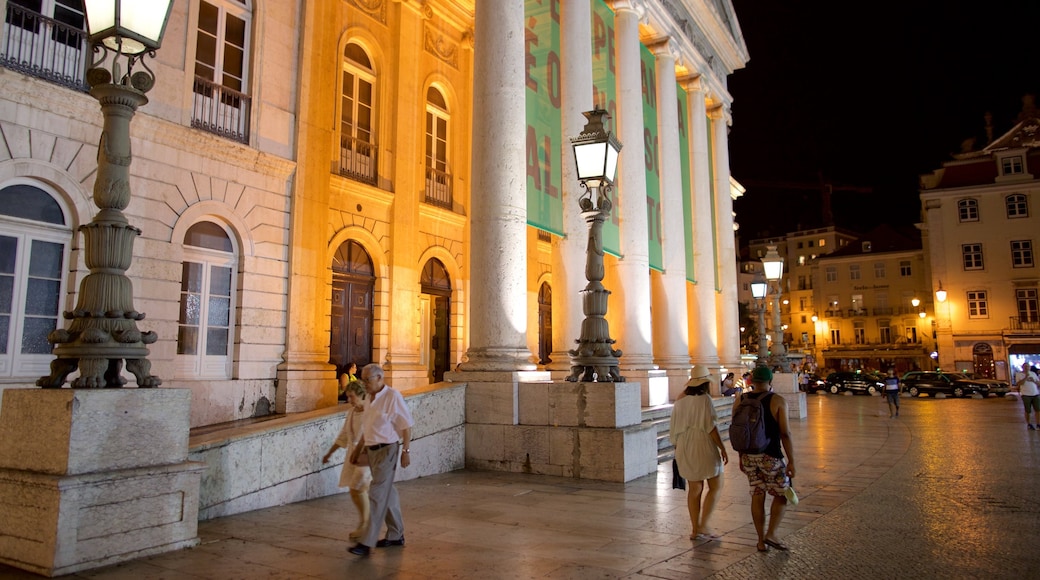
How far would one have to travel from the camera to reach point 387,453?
6.06 m

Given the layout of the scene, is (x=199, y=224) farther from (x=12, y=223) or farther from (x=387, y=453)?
(x=387, y=453)

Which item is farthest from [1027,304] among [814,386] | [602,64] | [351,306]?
→ [351,306]

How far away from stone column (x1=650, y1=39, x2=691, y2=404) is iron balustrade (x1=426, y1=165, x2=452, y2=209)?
573 centimetres

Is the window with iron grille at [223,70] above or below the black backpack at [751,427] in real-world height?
above

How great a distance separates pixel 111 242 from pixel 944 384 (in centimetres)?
3920

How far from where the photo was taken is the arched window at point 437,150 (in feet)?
57.4

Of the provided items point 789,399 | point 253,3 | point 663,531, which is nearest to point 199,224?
point 253,3

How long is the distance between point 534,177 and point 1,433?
8750 millimetres

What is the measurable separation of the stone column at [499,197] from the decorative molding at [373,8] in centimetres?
479

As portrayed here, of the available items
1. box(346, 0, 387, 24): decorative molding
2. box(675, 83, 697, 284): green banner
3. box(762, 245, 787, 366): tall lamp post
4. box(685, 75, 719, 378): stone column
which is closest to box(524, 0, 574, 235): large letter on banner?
box(346, 0, 387, 24): decorative molding

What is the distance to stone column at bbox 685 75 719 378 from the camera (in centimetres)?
2159

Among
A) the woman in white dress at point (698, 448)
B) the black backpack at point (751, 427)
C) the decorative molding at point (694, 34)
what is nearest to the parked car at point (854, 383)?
the decorative molding at point (694, 34)

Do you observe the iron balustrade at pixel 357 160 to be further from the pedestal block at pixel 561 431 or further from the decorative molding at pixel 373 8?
the pedestal block at pixel 561 431

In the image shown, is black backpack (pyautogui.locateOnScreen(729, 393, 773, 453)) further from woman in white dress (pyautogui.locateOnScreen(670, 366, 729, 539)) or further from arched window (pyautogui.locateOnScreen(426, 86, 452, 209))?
arched window (pyautogui.locateOnScreen(426, 86, 452, 209))
